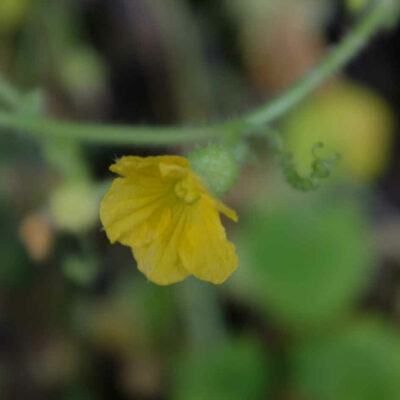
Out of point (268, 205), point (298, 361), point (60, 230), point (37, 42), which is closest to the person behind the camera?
point (60, 230)

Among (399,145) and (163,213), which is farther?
(399,145)

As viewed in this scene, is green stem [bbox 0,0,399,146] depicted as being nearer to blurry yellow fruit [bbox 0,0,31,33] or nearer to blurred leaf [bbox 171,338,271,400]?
blurred leaf [bbox 171,338,271,400]

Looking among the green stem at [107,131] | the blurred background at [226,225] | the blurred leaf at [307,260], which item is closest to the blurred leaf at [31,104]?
the green stem at [107,131]

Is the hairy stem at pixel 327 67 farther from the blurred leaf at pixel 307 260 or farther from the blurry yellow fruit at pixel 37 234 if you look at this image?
the blurred leaf at pixel 307 260

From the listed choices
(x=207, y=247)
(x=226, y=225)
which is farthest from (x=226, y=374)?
(x=207, y=247)

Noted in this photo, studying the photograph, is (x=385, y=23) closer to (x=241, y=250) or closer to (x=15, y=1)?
(x=241, y=250)

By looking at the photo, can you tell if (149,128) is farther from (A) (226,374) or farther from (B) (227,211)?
(A) (226,374)

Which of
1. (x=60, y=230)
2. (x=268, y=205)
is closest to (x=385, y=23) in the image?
(x=268, y=205)
